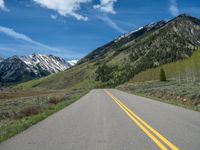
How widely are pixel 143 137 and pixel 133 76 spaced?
7150 inches

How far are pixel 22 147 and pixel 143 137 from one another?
3.48 m

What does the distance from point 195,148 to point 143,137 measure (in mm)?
2063

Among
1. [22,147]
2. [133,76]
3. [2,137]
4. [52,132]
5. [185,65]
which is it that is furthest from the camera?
[133,76]

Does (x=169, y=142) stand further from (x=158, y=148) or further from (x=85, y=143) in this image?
(x=85, y=143)

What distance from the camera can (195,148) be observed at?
7.34 metres

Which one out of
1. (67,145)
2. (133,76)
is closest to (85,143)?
(67,145)

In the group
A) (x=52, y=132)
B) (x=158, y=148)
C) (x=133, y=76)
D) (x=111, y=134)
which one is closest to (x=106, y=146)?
(x=158, y=148)

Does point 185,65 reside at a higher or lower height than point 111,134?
higher

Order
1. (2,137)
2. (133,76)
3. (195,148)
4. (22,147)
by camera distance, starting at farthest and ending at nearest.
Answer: (133,76), (2,137), (22,147), (195,148)

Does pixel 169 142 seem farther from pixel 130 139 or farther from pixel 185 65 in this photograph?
pixel 185 65

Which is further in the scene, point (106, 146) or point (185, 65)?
point (185, 65)

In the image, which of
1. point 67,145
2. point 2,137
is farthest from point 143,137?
point 2,137

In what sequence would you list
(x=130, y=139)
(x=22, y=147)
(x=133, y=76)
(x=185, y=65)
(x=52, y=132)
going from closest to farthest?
(x=22, y=147)
(x=130, y=139)
(x=52, y=132)
(x=185, y=65)
(x=133, y=76)

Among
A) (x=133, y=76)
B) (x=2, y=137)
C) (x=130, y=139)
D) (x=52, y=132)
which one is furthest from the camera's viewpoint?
(x=133, y=76)
